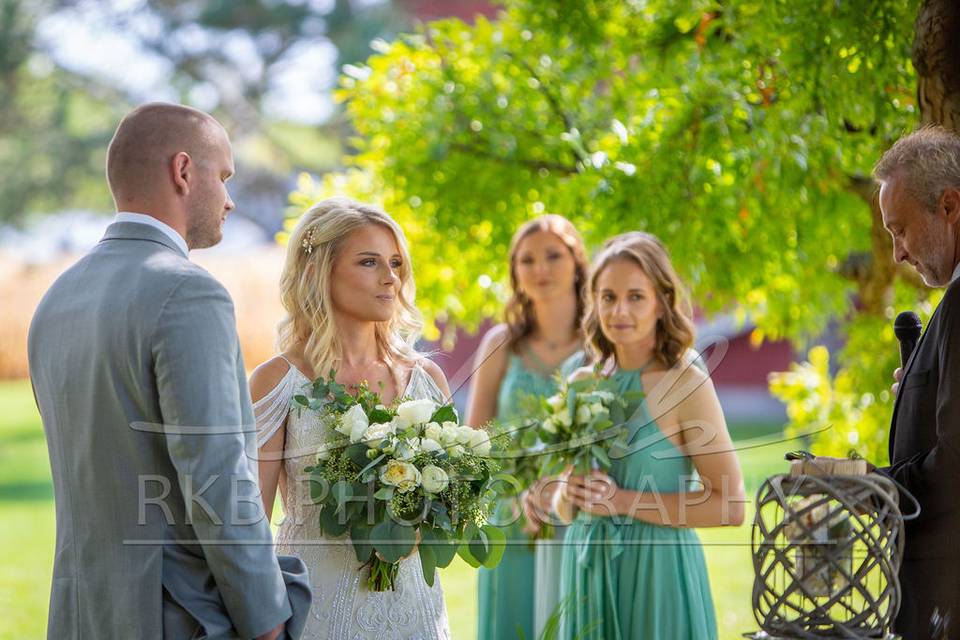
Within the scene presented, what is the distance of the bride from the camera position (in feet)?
11.3

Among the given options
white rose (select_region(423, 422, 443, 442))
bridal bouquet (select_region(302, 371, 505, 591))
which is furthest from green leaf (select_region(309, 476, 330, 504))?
white rose (select_region(423, 422, 443, 442))

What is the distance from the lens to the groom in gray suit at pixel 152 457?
2.64 meters

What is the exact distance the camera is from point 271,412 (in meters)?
3.50

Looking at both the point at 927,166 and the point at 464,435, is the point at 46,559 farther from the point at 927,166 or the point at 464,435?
the point at 927,166

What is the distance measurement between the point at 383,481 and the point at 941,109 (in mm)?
2163

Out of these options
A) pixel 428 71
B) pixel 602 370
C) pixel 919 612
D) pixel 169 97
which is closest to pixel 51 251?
pixel 169 97

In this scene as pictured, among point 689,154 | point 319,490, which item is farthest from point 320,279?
point 689,154

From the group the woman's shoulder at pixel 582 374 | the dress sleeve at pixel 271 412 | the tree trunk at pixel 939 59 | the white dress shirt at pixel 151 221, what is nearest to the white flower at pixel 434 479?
the dress sleeve at pixel 271 412

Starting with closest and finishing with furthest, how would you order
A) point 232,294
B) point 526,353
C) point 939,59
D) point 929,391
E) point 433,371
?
1. point 929,391
2. point 939,59
3. point 433,371
4. point 526,353
5. point 232,294

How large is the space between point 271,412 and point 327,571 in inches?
20.2

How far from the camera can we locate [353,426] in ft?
10.9

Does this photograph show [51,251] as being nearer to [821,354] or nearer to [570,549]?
[821,354]

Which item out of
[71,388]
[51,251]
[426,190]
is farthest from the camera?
[51,251]

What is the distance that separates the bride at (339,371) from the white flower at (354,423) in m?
0.13
